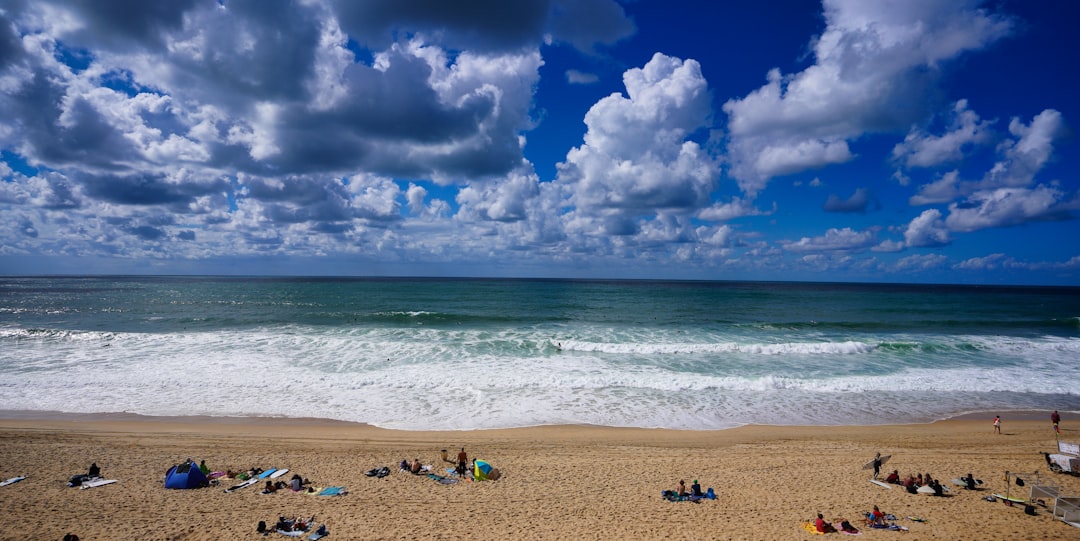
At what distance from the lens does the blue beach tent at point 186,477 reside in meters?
11.4

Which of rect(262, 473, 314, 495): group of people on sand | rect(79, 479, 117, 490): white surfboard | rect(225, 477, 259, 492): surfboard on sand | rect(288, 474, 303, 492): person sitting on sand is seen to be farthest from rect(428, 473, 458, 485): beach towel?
rect(79, 479, 117, 490): white surfboard

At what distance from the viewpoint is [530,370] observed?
23.3 meters

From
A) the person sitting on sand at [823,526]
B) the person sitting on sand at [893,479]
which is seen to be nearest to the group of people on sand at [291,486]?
the person sitting on sand at [823,526]

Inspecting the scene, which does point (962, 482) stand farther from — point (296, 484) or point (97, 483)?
point (97, 483)

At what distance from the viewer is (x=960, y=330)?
3869cm

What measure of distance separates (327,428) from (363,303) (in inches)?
1758

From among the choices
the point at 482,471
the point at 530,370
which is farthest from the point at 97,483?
the point at 530,370

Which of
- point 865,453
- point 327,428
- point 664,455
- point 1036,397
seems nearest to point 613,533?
point 664,455

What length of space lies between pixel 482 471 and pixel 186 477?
747 cm

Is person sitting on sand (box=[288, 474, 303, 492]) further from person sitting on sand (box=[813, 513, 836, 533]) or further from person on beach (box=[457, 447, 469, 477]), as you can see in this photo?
person sitting on sand (box=[813, 513, 836, 533])

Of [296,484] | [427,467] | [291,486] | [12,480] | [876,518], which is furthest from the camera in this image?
[427,467]

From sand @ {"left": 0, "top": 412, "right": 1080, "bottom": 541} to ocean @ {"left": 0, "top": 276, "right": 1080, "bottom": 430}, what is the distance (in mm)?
1660

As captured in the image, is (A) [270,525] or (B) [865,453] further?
(B) [865,453]

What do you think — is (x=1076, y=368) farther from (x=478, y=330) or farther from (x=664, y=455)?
(x=478, y=330)
